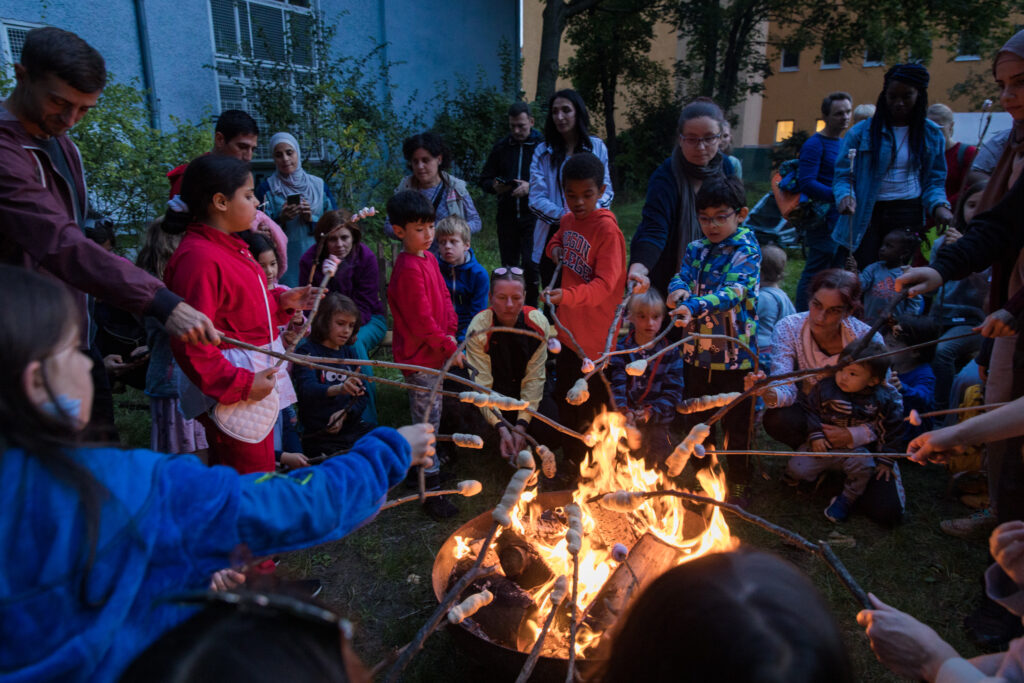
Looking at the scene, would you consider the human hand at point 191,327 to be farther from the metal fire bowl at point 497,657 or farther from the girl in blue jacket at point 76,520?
the metal fire bowl at point 497,657

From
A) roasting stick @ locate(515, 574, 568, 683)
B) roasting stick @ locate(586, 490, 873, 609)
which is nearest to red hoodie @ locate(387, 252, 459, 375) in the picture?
roasting stick @ locate(586, 490, 873, 609)

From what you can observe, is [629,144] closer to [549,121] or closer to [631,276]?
[549,121]

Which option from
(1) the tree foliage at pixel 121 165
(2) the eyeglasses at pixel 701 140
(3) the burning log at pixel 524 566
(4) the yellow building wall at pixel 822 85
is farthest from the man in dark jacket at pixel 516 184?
(4) the yellow building wall at pixel 822 85

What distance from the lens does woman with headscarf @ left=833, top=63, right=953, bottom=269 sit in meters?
4.65

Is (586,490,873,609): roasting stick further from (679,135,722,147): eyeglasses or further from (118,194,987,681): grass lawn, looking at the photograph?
(679,135,722,147): eyeglasses

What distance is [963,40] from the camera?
1858cm

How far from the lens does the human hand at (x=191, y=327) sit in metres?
2.29

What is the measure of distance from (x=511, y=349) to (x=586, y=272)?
0.82 m

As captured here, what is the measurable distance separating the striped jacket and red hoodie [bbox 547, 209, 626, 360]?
1.20 ft

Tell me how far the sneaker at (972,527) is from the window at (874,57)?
18.4m

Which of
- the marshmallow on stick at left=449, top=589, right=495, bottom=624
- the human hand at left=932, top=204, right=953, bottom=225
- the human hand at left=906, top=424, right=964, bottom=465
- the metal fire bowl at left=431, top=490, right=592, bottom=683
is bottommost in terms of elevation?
the metal fire bowl at left=431, top=490, right=592, bottom=683

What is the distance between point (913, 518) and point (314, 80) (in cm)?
926

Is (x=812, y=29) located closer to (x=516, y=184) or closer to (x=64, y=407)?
(x=516, y=184)

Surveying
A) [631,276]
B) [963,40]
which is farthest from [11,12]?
[963,40]
